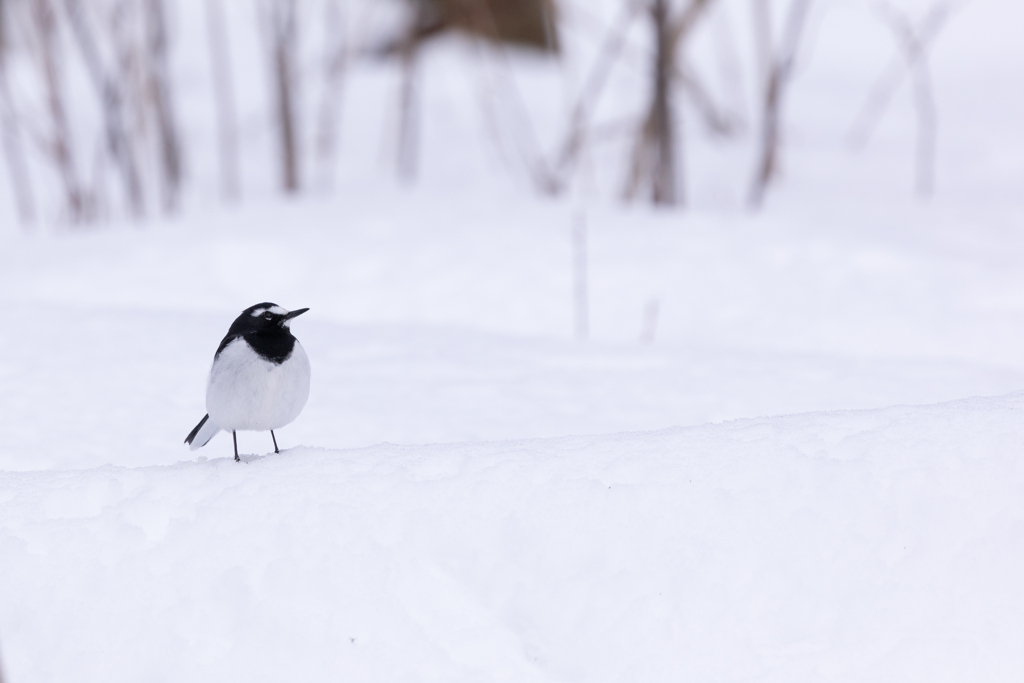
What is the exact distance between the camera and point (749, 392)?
281cm

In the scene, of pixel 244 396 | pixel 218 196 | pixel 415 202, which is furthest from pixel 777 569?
pixel 218 196

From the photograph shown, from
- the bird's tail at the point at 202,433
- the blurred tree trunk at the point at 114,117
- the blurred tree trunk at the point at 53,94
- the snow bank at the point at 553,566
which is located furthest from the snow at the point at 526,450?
the blurred tree trunk at the point at 114,117

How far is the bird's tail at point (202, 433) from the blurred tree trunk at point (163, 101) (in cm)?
356

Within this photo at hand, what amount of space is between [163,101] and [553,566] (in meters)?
4.53

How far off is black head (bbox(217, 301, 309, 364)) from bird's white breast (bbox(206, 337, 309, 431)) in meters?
0.01

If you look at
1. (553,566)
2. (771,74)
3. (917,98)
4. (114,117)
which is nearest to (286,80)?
(114,117)

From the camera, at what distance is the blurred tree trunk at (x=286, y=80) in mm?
5602

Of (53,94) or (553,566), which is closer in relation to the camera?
(553,566)

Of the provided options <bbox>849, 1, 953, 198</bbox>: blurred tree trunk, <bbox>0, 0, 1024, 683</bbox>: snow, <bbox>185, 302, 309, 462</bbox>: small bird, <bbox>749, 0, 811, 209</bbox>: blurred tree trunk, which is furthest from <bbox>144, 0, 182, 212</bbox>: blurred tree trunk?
<bbox>849, 1, 953, 198</bbox>: blurred tree trunk

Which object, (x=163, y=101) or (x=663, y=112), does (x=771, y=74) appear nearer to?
(x=663, y=112)

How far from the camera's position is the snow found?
59.4 inches

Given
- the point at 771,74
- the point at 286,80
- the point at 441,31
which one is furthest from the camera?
the point at 441,31

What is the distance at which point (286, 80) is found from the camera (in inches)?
221

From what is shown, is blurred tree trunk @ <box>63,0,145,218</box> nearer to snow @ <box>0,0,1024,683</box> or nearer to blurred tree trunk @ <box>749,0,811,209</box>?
snow @ <box>0,0,1024,683</box>
